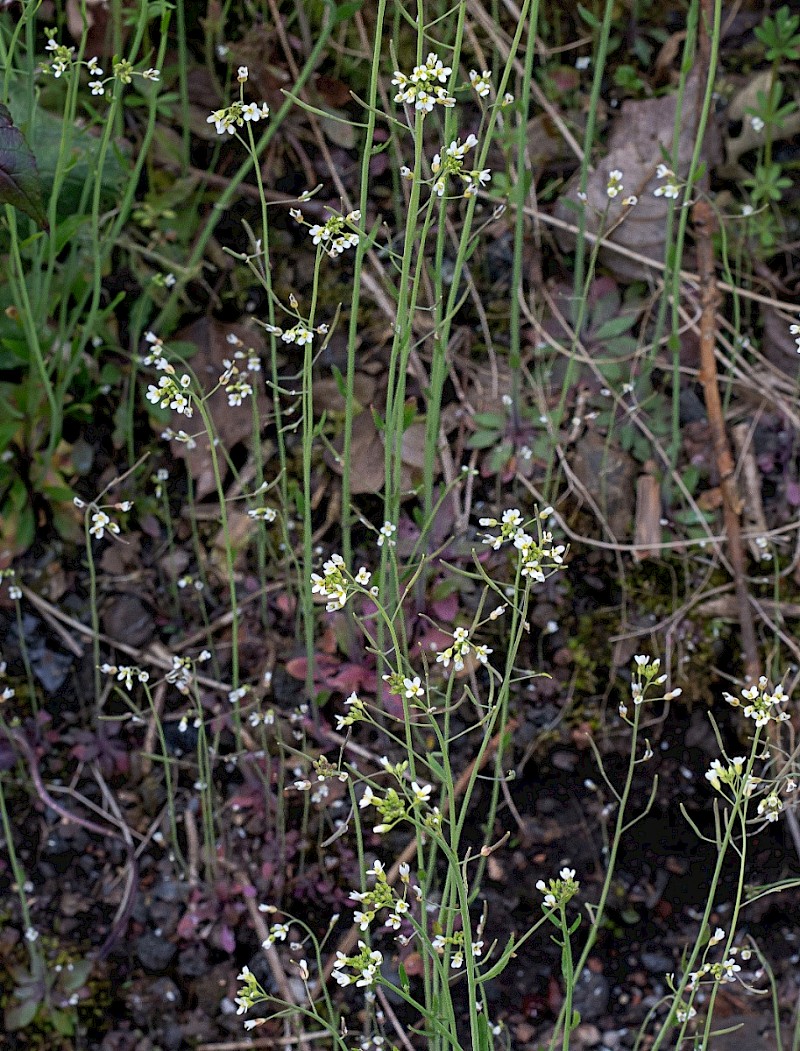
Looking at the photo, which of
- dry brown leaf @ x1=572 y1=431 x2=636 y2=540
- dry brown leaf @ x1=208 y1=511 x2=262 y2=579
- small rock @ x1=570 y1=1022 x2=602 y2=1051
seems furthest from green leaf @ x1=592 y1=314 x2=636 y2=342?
small rock @ x1=570 y1=1022 x2=602 y2=1051

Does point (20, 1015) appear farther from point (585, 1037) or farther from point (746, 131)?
point (746, 131)

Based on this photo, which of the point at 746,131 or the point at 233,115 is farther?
the point at 746,131

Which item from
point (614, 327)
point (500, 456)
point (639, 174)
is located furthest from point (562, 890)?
point (639, 174)

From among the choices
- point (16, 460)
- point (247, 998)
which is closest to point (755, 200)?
point (16, 460)

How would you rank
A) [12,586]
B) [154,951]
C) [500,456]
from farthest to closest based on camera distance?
[500,456] → [12,586] → [154,951]

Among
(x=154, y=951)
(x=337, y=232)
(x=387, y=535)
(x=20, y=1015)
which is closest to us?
(x=337, y=232)

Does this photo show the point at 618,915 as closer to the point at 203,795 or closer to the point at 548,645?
the point at 548,645

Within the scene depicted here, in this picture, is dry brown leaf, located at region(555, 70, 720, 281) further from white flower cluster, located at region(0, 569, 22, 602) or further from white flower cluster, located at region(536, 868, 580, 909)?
white flower cluster, located at region(536, 868, 580, 909)
